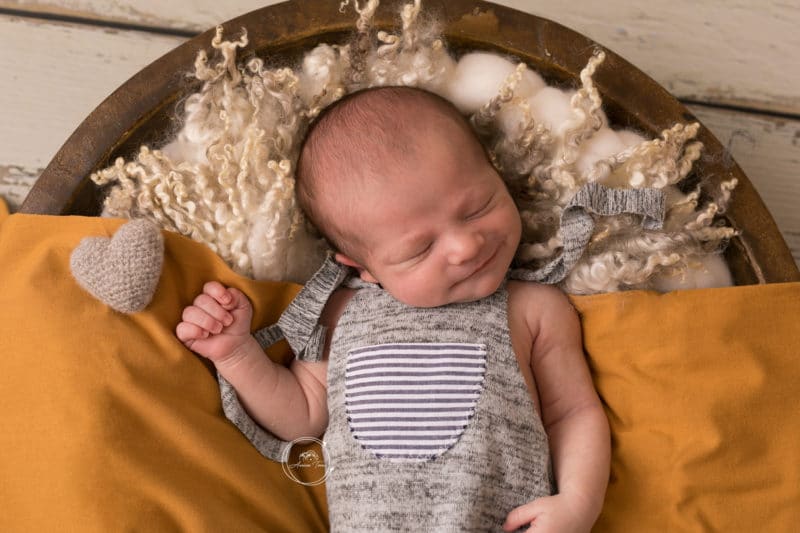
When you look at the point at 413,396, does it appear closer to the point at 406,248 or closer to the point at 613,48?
the point at 406,248

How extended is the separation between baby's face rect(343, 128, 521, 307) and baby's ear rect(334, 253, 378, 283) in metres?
0.04

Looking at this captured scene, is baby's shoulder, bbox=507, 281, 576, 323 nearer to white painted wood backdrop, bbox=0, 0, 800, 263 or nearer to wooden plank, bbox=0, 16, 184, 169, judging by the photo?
white painted wood backdrop, bbox=0, 0, 800, 263

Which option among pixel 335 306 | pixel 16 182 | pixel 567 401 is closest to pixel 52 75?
pixel 16 182

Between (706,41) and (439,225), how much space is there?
772 millimetres

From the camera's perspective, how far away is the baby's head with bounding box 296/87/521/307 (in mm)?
925

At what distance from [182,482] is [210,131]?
443mm

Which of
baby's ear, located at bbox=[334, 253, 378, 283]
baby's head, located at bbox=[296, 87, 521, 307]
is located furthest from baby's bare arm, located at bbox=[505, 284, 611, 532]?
baby's ear, located at bbox=[334, 253, 378, 283]

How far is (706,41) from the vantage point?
1.41 m

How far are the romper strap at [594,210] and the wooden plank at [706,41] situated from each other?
49cm

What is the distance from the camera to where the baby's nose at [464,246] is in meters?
0.92

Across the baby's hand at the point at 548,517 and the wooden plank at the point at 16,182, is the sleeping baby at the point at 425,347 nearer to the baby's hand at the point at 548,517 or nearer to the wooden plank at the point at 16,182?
the baby's hand at the point at 548,517

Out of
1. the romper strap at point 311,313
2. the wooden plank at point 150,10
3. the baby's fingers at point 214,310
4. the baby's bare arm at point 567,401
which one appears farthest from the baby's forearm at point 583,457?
the wooden plank at point 150,10

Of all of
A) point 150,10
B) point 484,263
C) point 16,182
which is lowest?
point 16,182

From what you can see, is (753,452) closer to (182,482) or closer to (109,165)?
(182,482)
